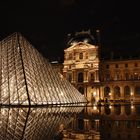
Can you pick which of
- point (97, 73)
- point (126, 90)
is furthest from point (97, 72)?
point (126, 90)

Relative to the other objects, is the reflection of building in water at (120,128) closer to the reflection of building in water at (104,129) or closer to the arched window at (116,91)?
the reflection of building in water at (104,129)

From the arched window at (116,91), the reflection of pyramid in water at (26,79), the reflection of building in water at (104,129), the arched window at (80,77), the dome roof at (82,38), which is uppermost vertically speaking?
the dome roof at (82,38)

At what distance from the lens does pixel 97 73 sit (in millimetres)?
55094

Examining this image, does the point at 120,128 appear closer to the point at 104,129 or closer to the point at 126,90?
the point at 104,129

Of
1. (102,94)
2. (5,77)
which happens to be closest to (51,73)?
(5,77)

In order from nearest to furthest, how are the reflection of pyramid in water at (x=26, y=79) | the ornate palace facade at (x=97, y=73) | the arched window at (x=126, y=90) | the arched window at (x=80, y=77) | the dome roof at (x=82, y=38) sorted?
1. the reflection of pyramid in water at (x=26, y=79)
2. the arched window at (x=126, y=90)
3. the ornate palace facade at (x=97, y=73)
4. the arched window at (x=80, y=77)
5. the dome roof at (x=82, y=38)

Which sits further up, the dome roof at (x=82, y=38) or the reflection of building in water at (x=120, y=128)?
the dome roof at (x=82, y=38)

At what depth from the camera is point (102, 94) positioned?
179 feet

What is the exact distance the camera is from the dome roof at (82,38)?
191ft

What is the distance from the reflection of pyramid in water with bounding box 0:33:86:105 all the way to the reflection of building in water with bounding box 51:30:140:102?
90.6 feet

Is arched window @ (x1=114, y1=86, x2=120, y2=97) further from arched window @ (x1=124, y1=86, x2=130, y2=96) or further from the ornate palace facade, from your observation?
arched window @ (x1=124, y1=86, x2=130, y2=96)

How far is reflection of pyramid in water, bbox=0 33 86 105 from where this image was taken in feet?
66.2

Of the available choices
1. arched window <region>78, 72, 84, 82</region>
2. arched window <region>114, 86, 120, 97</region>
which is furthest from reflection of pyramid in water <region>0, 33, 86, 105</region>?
arched window <region>78, 72, 84, 82</region>

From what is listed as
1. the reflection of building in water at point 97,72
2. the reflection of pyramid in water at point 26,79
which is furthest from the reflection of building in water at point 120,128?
the reflection of building in water at point 97,72
